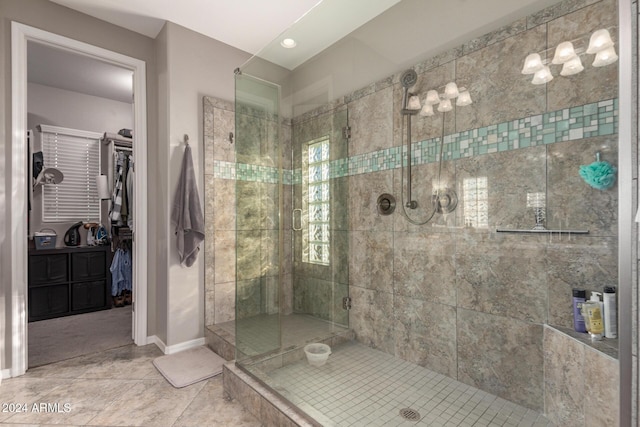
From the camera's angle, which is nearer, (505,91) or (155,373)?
(505,91)

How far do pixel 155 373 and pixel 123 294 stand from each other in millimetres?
2475

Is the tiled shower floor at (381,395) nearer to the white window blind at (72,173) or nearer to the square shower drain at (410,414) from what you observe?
the square shower drain at (410,414)

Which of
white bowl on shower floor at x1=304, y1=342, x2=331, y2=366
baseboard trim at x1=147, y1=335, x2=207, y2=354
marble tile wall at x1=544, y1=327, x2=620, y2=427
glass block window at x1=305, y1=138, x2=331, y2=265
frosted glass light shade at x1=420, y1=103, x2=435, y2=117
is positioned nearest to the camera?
marble tile wall at x1=544, y1=327, x2=620, y2=427

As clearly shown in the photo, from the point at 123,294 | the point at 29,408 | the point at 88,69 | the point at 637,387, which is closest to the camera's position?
the point at 637,387

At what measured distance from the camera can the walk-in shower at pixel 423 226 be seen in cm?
132

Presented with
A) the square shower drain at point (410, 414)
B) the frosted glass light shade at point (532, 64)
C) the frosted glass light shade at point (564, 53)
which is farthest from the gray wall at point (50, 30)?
the frosted glass light shade at point (564, 53)

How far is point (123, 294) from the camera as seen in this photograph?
14.5ft

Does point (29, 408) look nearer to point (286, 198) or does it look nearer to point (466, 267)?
point (286, 198)

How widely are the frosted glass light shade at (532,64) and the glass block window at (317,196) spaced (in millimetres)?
1146

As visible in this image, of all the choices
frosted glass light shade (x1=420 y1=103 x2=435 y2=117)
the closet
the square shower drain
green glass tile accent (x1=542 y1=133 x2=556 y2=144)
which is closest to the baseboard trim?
the closet

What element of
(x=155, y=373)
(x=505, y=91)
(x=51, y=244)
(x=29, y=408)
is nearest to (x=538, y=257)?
(x=505, y=91)

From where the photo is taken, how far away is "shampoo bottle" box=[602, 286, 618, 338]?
3.84 feet

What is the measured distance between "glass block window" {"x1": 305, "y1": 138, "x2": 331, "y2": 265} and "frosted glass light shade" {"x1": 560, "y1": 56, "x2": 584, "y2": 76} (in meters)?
1.27

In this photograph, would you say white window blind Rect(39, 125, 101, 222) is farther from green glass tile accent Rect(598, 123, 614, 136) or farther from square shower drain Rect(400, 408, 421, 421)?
green glass tile accent Rect(598, 123, 614, 136)
